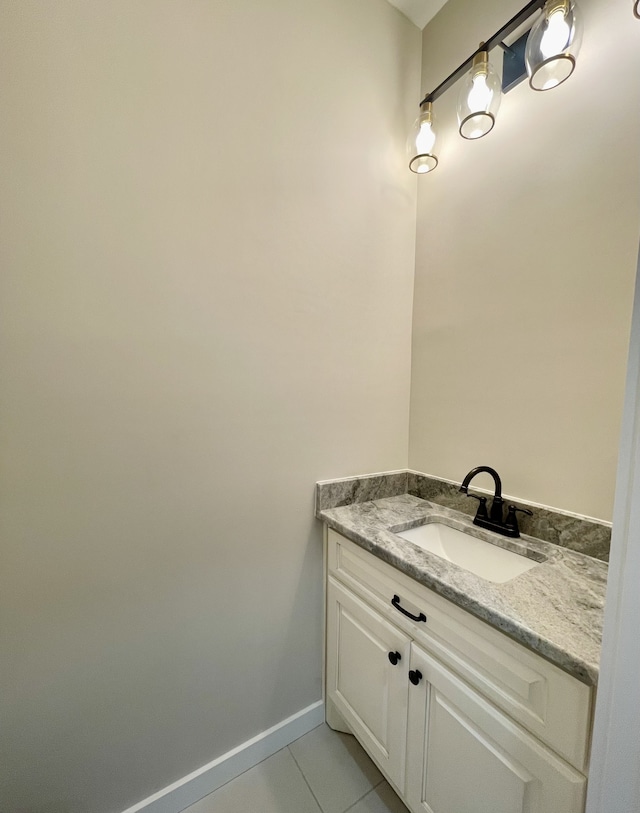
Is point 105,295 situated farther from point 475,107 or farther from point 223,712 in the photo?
point 223,712

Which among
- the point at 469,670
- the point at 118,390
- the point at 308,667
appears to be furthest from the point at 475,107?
the point at 308,667

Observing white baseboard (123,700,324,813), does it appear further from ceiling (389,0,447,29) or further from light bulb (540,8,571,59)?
ceiling (389,0,447,29)

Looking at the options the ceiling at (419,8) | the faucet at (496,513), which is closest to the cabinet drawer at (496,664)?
the faucet at (496,513)

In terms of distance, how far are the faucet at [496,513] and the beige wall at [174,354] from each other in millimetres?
467

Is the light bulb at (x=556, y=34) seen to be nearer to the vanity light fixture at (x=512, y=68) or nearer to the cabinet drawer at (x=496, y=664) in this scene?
the vanity light fixture at (x=512, y=68)

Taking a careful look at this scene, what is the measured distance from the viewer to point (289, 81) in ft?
3.67

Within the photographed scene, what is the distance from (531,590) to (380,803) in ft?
3.22

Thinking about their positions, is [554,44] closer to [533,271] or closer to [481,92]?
[481,92]

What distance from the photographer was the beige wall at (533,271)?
0.91 m

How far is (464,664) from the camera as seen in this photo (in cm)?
79

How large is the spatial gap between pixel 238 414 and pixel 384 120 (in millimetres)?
1331

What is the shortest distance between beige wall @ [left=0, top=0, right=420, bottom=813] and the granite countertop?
360 millimetres

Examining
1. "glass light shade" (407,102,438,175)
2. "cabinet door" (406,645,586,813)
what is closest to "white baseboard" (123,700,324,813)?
"cabinet door" (406,645,586,813)

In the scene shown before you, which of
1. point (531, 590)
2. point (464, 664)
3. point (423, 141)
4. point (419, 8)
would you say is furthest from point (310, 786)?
point (419, 8)
